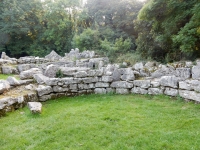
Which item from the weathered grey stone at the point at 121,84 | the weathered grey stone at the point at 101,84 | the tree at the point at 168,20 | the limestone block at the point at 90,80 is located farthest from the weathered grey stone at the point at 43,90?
the tree at the point at 168,20

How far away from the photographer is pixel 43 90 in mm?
5109

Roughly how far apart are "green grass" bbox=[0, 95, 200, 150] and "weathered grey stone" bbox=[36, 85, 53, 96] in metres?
0.54

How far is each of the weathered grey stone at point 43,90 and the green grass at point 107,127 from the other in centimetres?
54

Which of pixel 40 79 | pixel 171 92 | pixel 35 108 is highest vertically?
pixel 40 79

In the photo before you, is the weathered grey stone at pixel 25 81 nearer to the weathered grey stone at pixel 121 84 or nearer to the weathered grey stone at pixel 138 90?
the weathered grey stone at pixel 121 84

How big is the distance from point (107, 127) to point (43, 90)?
2.62 m

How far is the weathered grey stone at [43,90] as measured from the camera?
16.6ft

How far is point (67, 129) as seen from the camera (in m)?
3.28

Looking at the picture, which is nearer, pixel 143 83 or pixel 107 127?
pixel 107 127

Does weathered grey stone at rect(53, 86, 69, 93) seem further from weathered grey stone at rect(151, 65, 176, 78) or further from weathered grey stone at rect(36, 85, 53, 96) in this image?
weathered grey stone at rect(151, 65, 176, 78)

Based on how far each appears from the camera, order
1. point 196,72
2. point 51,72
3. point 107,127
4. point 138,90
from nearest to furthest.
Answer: point 107,127
point 196,72
point 138,90
point 51,72

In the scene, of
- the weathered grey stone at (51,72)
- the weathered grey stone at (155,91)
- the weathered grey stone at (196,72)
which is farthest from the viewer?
the weathered grey stone at (51,72)

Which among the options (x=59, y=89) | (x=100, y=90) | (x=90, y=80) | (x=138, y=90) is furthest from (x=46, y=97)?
(x=138, y=90)

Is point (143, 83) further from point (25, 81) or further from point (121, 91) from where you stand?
point (25, 81)
